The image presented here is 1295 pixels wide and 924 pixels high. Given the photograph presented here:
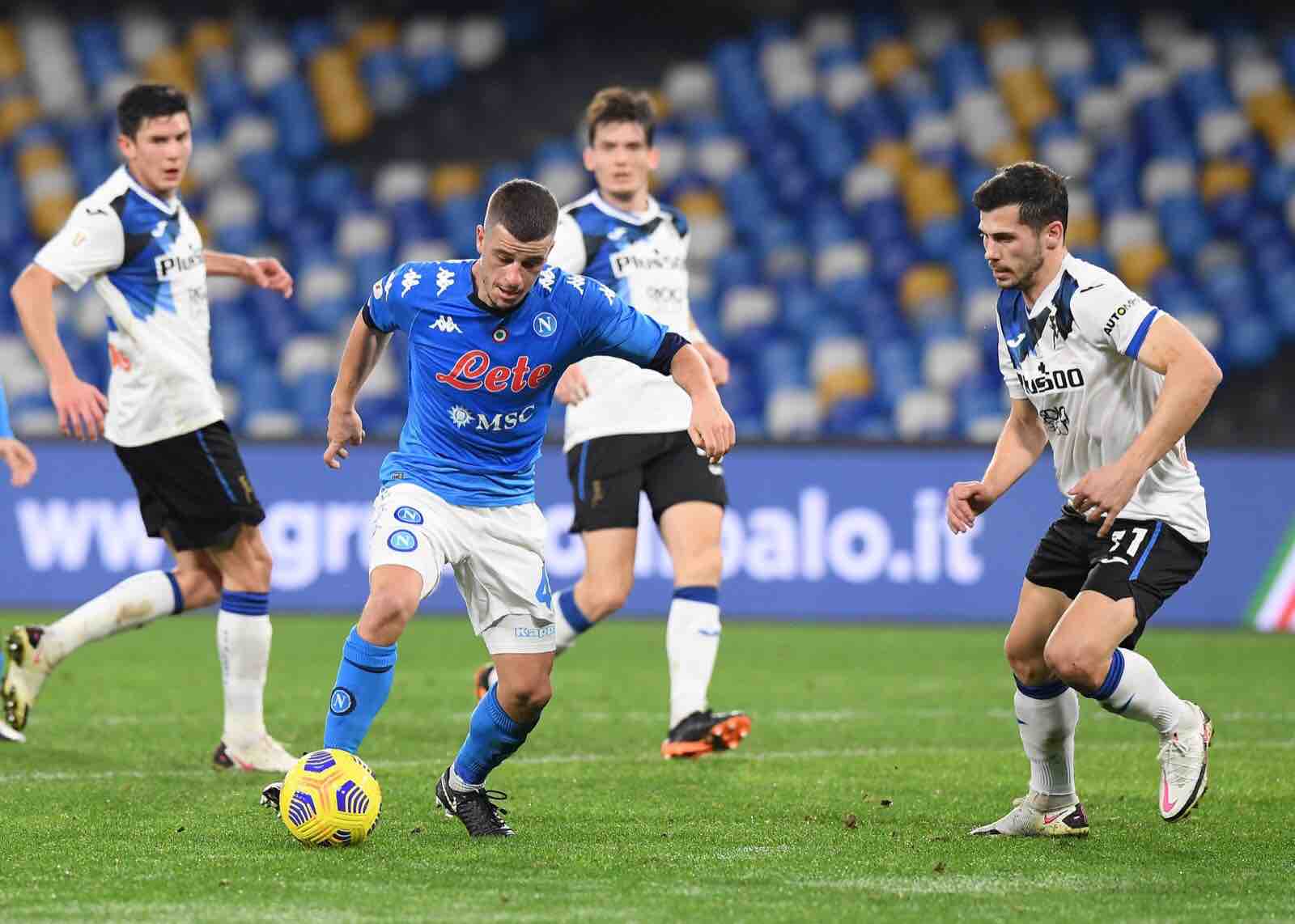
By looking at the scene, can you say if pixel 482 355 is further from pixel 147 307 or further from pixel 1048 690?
pixel 147 307

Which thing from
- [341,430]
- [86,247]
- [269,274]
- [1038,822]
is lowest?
[1038,822]

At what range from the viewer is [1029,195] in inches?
213

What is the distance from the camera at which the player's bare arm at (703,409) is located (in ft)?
16.9

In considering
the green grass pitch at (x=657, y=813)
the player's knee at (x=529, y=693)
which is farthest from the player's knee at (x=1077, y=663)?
the player's knee at (x=529, y=693)

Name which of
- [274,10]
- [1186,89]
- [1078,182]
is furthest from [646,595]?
[274,10]

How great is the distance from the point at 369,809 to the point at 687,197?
43.9 feet

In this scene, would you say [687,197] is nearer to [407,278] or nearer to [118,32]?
[118,32]

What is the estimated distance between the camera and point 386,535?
5.31 metres

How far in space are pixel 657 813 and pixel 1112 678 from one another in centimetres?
143

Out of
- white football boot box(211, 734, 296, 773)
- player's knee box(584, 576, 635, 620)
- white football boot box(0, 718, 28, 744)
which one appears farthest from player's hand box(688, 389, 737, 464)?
white football boot box(0, 718, 28, 744)

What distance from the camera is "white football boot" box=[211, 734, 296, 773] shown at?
22.0 feet

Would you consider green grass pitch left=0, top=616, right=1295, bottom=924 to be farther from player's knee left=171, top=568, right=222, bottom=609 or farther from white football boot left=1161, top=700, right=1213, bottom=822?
player's knee left=171, top=568, right=222, bottom=609

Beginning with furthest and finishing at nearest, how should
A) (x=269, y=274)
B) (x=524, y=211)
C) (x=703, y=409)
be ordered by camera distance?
(x=269, y=274)
(x=703, y=409)
(x=524, y=211)

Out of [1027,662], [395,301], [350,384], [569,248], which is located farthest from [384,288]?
[569,248]
